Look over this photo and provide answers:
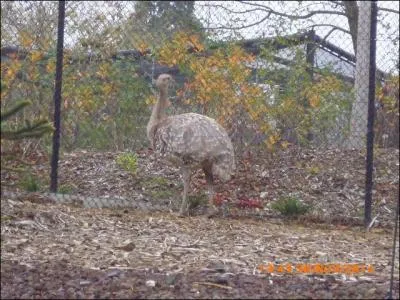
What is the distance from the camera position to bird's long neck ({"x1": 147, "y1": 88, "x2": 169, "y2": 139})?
7.24 meters

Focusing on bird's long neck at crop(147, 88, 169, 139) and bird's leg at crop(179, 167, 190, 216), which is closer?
bird's leg at crop(179, 167, 190, 216)

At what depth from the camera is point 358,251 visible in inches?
220

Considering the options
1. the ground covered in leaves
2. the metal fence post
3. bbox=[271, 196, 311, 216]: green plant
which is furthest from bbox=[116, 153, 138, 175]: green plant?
the metal fence post

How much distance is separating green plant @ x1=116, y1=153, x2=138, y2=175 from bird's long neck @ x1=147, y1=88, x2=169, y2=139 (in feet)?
2.66

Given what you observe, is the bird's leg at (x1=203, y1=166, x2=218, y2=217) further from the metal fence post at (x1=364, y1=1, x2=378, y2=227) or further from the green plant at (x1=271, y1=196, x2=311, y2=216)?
the metal fence post at (x1=364, y1=1, x2=378, y2=227)

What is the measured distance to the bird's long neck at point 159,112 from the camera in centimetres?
724

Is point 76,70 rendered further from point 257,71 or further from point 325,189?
point 325,189

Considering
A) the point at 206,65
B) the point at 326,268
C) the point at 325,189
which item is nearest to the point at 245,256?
the point at 326,268

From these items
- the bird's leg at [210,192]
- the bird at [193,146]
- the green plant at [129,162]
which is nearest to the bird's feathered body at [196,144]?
the bird at [193,146]

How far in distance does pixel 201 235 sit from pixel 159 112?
170 centimetres

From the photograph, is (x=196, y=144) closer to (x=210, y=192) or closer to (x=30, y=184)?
(x=210, y=192)

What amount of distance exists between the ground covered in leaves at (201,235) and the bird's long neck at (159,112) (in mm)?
784

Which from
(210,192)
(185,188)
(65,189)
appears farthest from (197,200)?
(65,189)

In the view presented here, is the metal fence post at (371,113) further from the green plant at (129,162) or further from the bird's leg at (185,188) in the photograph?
the green plant at (129,162)
